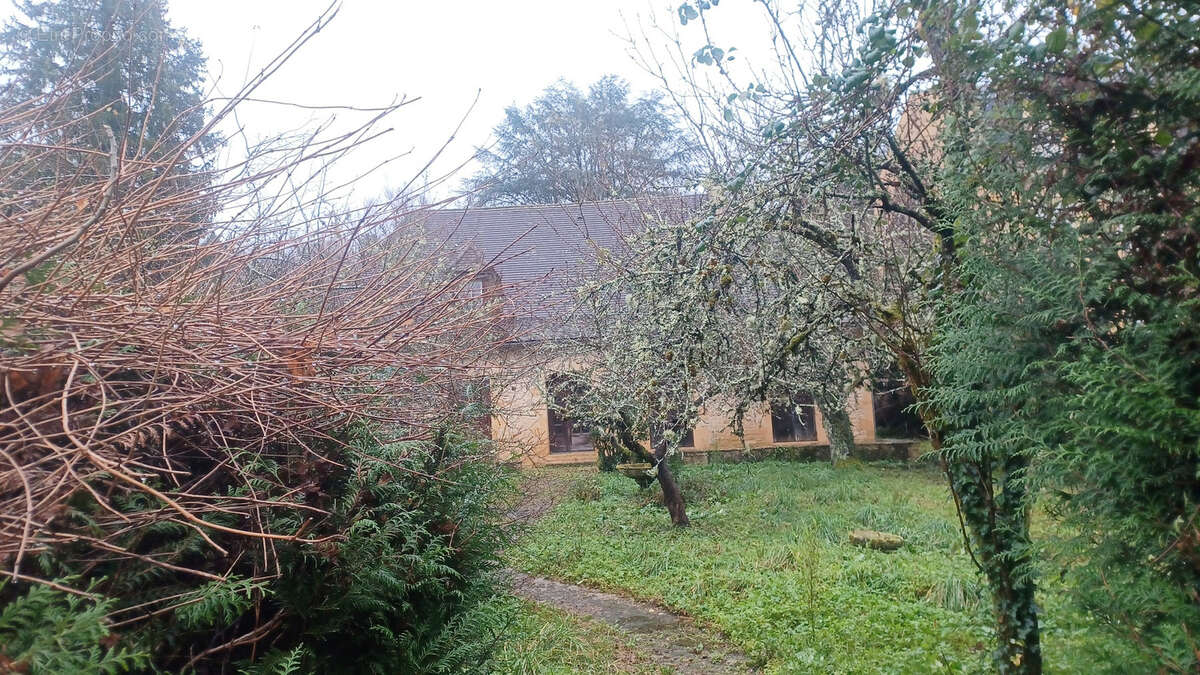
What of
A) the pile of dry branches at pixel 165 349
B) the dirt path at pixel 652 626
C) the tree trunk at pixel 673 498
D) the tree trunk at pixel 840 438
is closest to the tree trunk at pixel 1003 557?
the dirt path at pixel 652 626

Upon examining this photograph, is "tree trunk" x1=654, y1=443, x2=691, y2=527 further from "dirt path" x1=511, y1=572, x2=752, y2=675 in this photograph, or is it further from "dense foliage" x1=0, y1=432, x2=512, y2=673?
"dense foliage" x1=0, y1=432, x2=512, y2=673

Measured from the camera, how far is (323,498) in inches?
121

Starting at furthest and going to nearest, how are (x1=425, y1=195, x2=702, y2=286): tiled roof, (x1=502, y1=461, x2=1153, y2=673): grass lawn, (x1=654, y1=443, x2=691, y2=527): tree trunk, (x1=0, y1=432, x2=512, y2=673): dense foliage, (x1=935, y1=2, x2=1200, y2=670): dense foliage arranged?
(x1=654, y1=443, x2=691, y2=527): tree trunk → (x1=425, y1=195, x2=702, y2=286): tiled roof → (x1=502, y1=461, x2=1153, y2=673): grass lawn → (x1=935, y1=2, x2=1200, y2=670): dense foliage → (x1=0, y1=432, x2=512, y2=673): dense foliage

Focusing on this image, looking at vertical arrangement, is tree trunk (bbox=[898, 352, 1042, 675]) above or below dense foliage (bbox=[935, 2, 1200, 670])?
below

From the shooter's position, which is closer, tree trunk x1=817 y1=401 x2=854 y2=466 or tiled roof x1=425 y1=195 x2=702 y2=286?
tiled roof x1=425 y1=195 x2=702 y2=286

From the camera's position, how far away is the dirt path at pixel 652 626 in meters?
6.55

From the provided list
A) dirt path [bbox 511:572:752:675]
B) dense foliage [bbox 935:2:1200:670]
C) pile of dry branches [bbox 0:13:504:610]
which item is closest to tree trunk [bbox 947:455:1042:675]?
dense foliage [bbox 935:2:1200:670]

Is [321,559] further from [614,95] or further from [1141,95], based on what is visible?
[614,95]

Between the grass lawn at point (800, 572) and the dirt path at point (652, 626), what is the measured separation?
0.18 metres

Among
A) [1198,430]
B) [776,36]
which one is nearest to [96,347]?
[1198,430]

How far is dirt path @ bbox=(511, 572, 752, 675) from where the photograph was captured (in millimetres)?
6547

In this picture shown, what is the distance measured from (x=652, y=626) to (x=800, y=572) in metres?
1.97

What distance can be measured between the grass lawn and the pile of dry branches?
274cm

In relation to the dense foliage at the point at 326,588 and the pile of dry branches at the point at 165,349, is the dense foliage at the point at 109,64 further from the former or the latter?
the dense foliage at the point at 326,588
